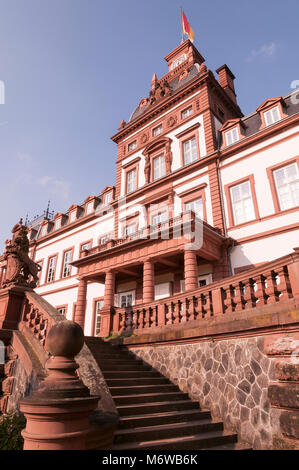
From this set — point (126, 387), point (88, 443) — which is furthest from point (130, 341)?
point (88, 443)

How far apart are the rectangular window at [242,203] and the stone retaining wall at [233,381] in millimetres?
9162

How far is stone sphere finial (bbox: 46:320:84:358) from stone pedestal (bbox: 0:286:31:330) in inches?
153

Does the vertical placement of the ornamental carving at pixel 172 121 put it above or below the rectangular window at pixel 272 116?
above

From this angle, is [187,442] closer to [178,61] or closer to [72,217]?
[72,217]

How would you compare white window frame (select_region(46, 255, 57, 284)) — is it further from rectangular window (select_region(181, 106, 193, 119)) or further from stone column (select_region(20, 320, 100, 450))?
stone column (select_region(20, 320, 100, 450))

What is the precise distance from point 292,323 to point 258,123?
14410 mm

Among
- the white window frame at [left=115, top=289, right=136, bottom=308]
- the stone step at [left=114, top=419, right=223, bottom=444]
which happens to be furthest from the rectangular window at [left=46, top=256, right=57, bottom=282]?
the stone step at [left=114, top=419, right=223, bottom=444]

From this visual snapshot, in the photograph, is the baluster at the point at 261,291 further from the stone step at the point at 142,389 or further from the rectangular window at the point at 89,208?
the rectangular window at the point at 89,208

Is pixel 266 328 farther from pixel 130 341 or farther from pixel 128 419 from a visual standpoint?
pixel 130 341

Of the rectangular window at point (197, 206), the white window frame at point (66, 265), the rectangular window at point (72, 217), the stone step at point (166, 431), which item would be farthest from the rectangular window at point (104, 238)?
the stone step at point (166, 431)

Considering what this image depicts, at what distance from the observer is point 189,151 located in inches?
728

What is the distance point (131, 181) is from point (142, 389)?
17170mm

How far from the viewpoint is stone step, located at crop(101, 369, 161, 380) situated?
23.0 feet

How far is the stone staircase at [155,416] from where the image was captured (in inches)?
187
